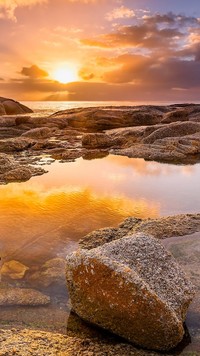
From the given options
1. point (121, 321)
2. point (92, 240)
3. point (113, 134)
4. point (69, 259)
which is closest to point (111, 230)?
point (92, 240)

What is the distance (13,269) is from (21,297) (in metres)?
1.13

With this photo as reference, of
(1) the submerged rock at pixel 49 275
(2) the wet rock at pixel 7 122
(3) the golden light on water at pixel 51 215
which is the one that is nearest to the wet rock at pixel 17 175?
(3) the golden light on water at pixel 51 215

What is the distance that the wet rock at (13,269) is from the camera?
680 cm

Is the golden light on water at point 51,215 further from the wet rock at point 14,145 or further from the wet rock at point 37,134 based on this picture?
the wet rock at point 37,134

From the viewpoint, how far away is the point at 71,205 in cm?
1127

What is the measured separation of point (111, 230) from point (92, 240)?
636 millimetres

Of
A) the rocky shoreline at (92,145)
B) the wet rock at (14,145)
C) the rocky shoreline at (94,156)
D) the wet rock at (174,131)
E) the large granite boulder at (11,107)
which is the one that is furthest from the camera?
the large granite boulder at (11,107)

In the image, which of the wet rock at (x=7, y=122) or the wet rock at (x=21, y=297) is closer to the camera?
the wet rock at (x=21, y=297)

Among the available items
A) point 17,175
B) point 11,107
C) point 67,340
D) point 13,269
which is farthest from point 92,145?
point 11,107

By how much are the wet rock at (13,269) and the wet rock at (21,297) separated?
571 millimetres

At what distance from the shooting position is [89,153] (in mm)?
23219

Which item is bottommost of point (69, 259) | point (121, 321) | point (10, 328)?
point (10, 328)

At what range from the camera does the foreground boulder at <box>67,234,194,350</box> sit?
4691 millimetres

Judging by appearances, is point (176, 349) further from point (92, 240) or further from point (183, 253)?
point (92, 240)
